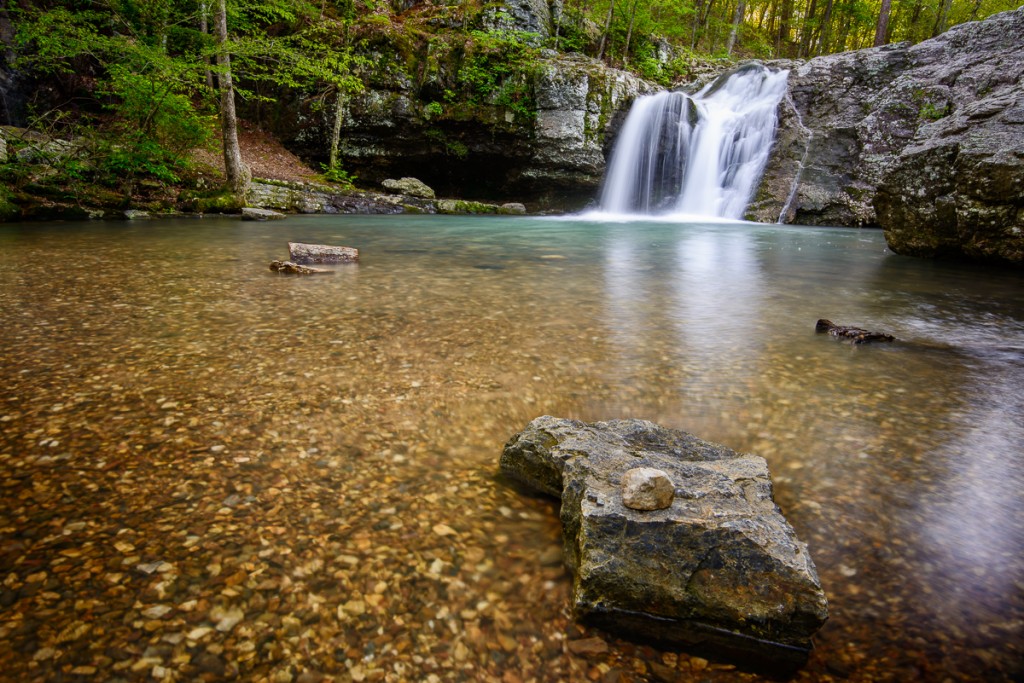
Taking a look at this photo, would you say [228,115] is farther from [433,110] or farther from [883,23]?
[883,23]

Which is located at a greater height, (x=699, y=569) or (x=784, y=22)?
(x=784, y=22)

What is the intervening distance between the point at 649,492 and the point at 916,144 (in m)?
9.98

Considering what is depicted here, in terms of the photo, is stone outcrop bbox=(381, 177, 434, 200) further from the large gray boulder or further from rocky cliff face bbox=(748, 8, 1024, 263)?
rocky cliff face bbox=(748, 8, 1024, 263)

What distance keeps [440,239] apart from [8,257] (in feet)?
21.7

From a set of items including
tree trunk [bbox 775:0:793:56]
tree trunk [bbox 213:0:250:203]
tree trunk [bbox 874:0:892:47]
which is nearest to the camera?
tree trunk [bbox 213:0:250:203]

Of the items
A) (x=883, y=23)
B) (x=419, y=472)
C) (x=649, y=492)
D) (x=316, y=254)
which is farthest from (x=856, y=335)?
(x=883, y=23)

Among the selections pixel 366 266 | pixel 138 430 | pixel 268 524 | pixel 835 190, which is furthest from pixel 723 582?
pixel 835 190

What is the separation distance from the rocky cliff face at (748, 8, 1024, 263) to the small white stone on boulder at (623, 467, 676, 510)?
8.48m

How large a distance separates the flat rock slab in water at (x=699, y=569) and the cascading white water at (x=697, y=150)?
19.3 m

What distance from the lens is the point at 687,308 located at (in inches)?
213

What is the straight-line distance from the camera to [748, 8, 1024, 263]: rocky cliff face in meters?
7.27

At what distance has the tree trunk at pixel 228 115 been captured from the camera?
38.7 ft

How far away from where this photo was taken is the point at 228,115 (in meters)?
13.0

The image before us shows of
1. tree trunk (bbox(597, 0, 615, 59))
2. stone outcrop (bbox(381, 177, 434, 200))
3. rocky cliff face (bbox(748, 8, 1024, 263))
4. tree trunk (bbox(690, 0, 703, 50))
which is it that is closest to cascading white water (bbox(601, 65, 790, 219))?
rocky cliff face (bbox(748, 8, 1024, 263))
